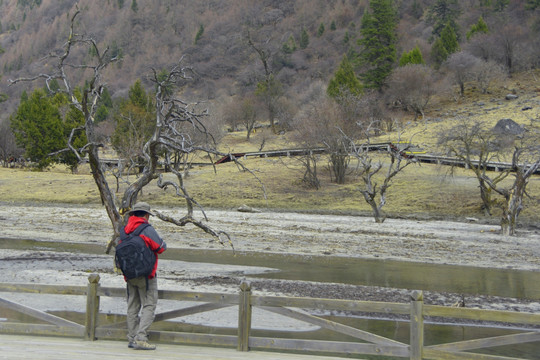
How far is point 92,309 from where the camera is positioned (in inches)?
327

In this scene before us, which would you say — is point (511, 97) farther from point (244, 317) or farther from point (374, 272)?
point (244, 317)

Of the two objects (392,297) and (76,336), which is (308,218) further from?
(76,336)

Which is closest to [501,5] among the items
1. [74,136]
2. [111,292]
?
[74,136]

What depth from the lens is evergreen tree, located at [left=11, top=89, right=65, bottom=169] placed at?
5738cm

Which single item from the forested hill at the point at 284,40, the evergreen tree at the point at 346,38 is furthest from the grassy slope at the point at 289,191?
the evergreen tree at the point at 346,38

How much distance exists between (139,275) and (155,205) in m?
30.2

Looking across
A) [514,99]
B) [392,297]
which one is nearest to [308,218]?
[392,297]

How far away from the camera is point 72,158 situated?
5612 cm

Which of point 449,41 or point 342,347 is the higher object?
point 449,41

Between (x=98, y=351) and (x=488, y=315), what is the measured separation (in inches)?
203

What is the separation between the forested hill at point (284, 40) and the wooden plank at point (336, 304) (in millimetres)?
57616

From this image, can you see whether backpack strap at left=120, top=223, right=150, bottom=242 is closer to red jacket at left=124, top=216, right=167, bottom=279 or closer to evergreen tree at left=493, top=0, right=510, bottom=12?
red jacket at left=124, top=216, right=167, bottom=279

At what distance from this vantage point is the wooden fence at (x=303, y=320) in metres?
7.51

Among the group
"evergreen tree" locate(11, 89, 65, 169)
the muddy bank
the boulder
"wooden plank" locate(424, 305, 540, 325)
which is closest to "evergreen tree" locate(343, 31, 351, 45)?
the boulder
